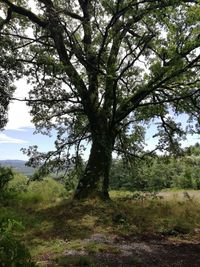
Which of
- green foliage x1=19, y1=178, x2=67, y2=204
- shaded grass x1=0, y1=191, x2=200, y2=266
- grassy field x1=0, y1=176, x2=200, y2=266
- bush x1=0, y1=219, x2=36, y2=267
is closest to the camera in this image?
bush x1=0, y1=219, x2=36, y2=267

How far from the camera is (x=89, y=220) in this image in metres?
15.0

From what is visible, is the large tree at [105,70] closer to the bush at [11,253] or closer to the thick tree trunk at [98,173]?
the thick tree trunk at [98,173]

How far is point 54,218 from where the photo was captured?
15.4 metres

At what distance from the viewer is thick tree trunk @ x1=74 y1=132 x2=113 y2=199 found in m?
18.1

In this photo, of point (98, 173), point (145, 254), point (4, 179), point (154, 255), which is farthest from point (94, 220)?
point (4, 179)

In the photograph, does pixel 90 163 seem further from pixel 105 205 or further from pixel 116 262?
pixel 116 262

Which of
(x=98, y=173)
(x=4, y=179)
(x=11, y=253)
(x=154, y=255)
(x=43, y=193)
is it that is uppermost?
(x=98, y=173)

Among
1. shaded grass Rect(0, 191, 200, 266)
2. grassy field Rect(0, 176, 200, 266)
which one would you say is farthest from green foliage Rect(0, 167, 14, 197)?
shaded grass Rect(0, 191, 200, 266)

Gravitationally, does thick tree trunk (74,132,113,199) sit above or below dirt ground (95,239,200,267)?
above

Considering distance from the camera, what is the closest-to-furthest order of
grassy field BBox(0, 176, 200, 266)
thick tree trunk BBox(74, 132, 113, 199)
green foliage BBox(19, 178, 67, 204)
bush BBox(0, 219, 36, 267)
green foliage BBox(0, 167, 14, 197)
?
bush BBox(0, 219, 36, 267) → grassy field BBox(0, 176, 200, 266) → thick tree trunk BBox(74, 132, 113, 199) → green foliage BBox(19, 178, 67, 204) → green foliage BBox(0, 167, 14, 197)

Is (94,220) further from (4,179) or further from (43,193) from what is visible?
(4,179)

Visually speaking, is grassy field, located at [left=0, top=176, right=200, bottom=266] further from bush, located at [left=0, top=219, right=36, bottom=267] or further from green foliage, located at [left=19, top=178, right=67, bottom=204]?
bush, located at [left=0, top=219, right=36, bottom=267]

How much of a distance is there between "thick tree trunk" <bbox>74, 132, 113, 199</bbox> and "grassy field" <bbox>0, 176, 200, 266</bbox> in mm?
629

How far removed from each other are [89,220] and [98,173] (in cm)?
368
